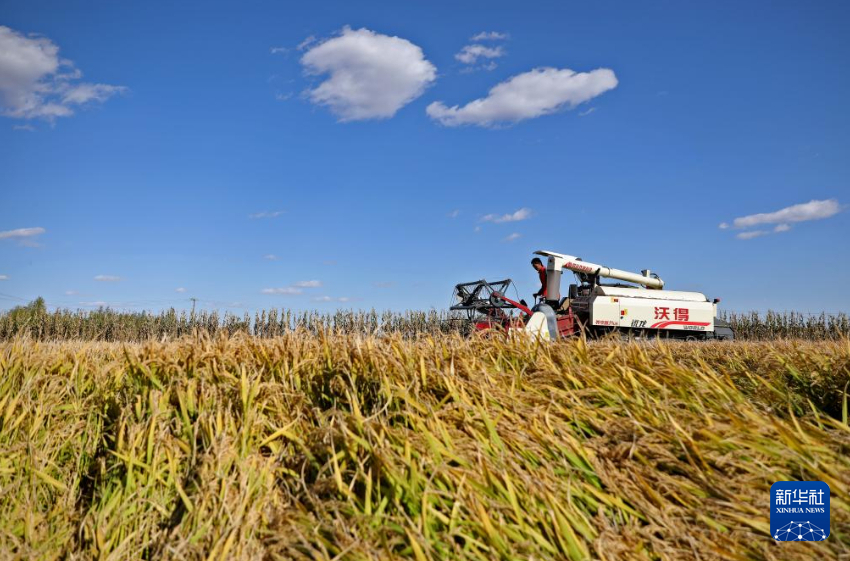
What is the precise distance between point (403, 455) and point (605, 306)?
1375 cm

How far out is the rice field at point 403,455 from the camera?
9.95 feet

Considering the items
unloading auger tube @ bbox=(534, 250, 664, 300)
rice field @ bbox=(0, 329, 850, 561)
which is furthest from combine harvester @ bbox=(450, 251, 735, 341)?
rice field @ bbox=(0, 329, 850, 561)

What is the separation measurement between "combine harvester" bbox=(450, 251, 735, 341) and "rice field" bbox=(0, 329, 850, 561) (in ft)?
30.4

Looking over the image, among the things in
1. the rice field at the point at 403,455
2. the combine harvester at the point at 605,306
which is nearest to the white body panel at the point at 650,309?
the combine harvester at the point at 605,306

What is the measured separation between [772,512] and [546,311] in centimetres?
863

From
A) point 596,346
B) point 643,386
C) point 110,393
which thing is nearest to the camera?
point 643,386

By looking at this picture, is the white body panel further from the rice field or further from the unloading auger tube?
the rice field

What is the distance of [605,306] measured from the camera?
16.0m

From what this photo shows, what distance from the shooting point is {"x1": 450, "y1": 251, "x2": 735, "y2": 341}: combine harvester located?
1450 centimetres

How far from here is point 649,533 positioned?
10.1 ft

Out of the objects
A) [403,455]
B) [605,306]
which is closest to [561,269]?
[605,306]

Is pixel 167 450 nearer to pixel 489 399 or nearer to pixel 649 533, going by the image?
pixel 489 399

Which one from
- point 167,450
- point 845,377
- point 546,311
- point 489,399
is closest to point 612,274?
point 546,311

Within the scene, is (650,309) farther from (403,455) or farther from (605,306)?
(403,455)
